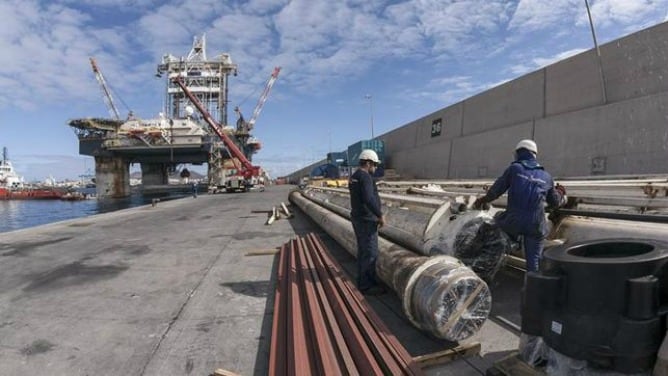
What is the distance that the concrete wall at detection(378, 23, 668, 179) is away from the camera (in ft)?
35.6

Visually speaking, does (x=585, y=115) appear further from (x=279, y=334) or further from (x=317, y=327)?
(x=279, y=334)

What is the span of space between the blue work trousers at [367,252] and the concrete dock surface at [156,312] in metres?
0.23

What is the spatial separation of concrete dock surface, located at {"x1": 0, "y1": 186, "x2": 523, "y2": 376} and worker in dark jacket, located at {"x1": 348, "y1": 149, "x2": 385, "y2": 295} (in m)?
0.23

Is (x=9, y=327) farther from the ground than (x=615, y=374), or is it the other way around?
(x=615, y=374)

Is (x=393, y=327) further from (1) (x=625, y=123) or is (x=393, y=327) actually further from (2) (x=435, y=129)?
(2) (x=435, y=129)

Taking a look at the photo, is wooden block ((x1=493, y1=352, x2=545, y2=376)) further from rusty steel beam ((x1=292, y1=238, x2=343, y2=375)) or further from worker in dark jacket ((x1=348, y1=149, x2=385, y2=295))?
worker in dark jacket ((x1=348, y1=149, x2=385, y2=295))

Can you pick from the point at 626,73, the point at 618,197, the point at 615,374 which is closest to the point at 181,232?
the point at 618,197

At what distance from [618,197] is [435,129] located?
22.8 m

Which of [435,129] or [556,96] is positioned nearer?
[556,96]

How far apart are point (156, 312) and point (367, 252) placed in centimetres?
250

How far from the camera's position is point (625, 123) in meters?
11.5

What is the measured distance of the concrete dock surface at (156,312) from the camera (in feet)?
10.8

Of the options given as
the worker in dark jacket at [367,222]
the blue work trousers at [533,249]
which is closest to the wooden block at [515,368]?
Answer: the blue work trousers at [533,249]

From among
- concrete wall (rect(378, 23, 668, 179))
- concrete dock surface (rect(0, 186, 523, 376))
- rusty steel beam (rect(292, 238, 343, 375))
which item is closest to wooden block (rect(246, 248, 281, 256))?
concrete dock surface (rect(0, 186, 523, 376))
